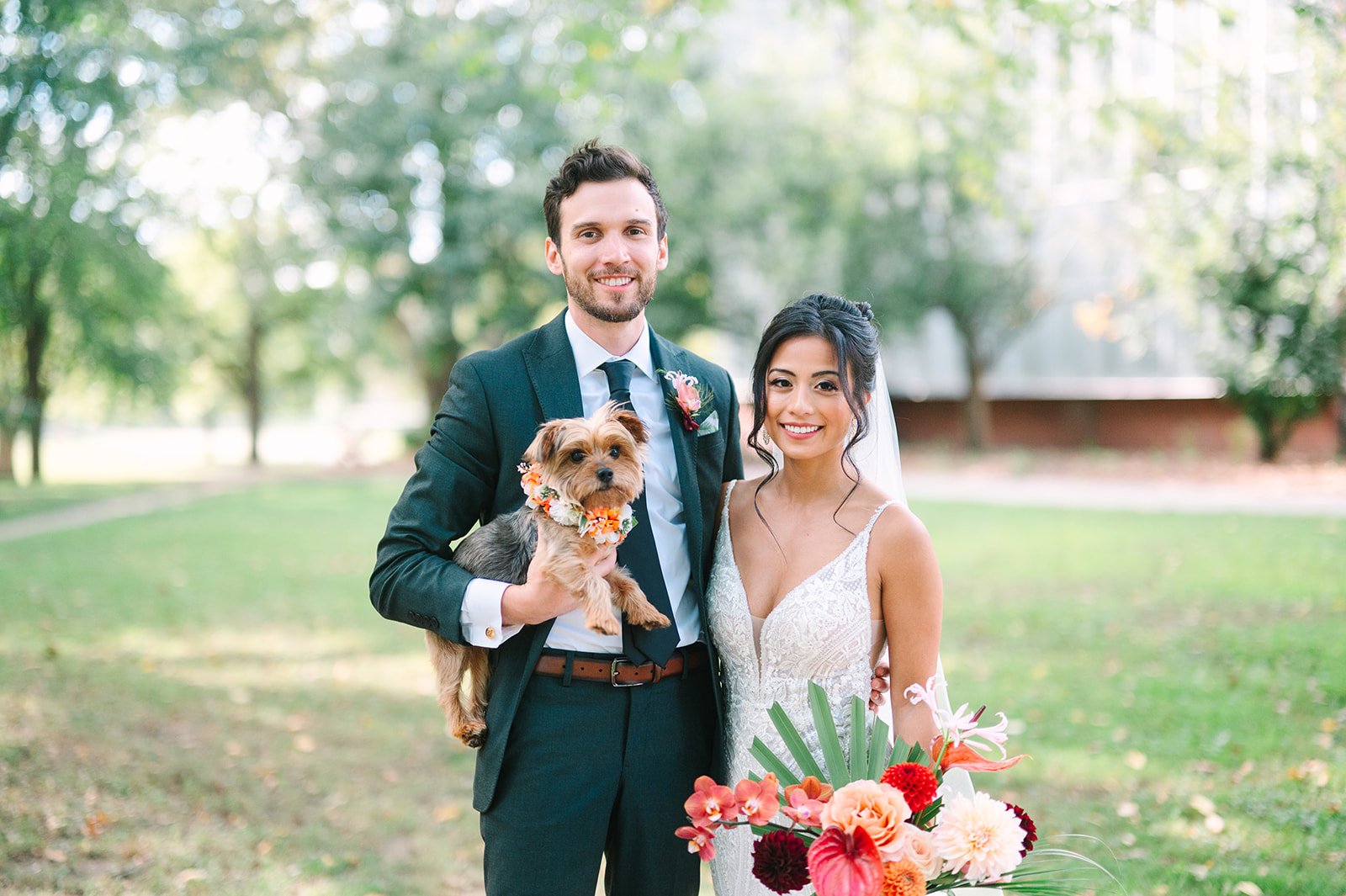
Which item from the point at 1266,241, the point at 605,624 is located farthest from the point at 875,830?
the point at 1266,241

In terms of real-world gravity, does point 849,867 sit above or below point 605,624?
below

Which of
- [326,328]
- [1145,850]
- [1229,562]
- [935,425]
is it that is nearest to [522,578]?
[1145,850]

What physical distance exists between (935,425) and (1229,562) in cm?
1761

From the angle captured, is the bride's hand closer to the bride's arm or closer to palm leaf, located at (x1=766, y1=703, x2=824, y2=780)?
the bride's arm

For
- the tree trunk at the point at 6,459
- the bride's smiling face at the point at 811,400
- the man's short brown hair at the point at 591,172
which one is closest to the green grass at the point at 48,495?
the tree trunk at the point at 6,459

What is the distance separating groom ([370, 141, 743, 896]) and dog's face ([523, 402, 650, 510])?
0.17m

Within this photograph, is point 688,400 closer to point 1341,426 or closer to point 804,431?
point 804,431

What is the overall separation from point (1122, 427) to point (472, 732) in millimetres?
26017

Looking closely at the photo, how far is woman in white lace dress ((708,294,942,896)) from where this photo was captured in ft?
10.3

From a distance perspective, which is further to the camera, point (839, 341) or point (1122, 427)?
point (1122, 427)

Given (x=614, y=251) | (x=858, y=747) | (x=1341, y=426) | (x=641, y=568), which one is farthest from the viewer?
(x=1341, y=426)

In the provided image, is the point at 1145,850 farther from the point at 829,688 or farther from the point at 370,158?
the point at 370,158

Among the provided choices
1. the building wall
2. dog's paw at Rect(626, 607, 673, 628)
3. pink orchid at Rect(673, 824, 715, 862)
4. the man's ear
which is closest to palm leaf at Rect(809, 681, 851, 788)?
pink orchid at Rect(673, 824, 715, 862)

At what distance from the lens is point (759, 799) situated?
7.66 ft
